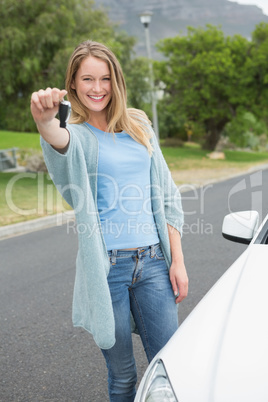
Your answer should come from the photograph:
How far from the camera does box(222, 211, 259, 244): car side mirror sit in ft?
8.97

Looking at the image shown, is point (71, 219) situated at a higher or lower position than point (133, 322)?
lower

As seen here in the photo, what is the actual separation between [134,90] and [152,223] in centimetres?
1655

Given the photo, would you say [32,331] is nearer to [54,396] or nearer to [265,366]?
[54,396]

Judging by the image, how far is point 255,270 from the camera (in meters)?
2.27

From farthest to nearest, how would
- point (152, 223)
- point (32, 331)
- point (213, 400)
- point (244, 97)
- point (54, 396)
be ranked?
point (244, 97)
point (32, 331)
point (54, 396)
point (152, 223)
point (213, 400)

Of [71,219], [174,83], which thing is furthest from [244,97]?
[71,219]

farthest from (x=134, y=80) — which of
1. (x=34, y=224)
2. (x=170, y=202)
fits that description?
(x=170, y=202)

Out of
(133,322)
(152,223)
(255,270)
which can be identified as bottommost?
(133,322)

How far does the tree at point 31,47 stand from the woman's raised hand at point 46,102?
47.2 feet

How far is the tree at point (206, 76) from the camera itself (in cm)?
2955

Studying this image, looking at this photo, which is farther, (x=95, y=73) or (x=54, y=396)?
(x=54, y=396)

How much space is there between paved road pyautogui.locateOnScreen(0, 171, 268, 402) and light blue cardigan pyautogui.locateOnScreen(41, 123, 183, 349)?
124cm

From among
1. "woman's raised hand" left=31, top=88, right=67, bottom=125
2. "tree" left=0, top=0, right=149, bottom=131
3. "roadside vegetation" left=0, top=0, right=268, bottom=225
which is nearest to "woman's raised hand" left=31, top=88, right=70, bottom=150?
"woman's raised hand" left=31, top=88, right=67, bottom=125

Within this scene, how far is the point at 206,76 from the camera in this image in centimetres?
3064
